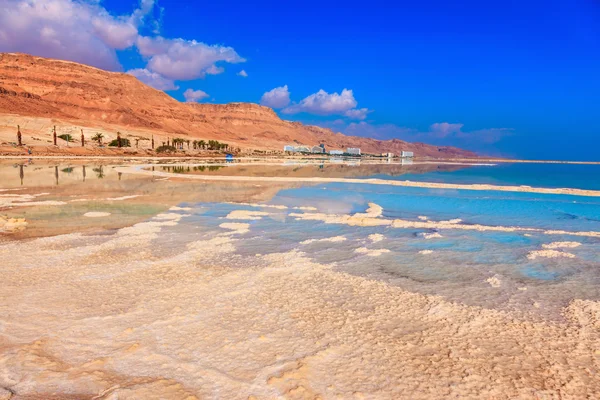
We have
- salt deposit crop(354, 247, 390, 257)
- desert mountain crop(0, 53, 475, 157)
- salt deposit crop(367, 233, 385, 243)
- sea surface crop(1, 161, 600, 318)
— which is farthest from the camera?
desert mountain crop(0, 53, 475, 157)

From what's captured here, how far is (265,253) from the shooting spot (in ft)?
27.0

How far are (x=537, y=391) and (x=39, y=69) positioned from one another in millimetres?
174369

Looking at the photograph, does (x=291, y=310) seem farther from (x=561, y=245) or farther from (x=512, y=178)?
(x=512, y=178)

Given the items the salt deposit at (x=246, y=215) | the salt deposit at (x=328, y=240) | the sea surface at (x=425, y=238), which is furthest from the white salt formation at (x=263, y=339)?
the salt deposit at (x=246, y=215)

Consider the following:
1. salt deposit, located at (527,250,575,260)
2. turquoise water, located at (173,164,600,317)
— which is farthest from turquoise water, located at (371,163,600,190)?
salt deposit, located at (527,250,575,260)

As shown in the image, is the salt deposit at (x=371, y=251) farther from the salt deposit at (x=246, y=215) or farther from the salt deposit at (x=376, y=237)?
the salt deposit at (x=246, y=215)

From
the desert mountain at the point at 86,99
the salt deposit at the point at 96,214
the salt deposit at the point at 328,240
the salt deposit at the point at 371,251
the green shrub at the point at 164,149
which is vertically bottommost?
the salt deposit at the point at 371,251

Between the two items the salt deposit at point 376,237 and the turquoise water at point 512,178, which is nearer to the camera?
the salt deposit at point 376,237

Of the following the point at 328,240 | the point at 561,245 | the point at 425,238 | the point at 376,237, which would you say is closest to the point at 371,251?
the point at 328,240

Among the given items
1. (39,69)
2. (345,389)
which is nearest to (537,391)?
(345,389)

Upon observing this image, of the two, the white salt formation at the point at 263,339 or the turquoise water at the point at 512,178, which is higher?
the turquoise water at the point at 512,178

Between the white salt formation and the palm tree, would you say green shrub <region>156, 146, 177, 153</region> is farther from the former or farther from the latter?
the white salt formation

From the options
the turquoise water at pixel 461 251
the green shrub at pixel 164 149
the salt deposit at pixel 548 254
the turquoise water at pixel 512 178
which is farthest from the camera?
the green shrub at pixel 164 149

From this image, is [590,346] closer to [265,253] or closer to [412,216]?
[265,253]
